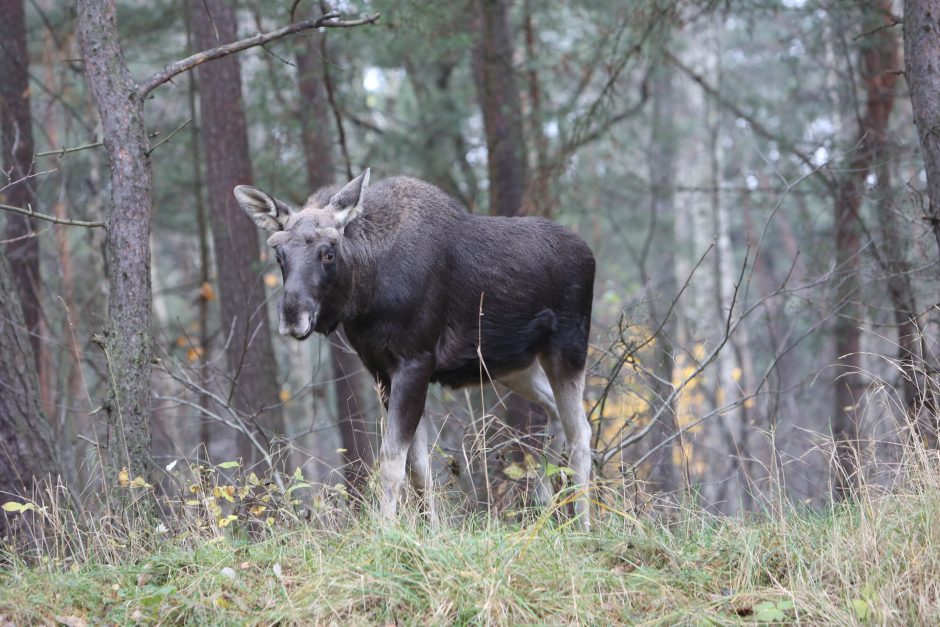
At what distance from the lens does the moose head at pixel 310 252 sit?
641 cm

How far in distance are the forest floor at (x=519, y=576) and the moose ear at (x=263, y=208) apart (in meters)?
2.35

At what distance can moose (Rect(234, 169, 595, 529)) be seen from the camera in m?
6.82

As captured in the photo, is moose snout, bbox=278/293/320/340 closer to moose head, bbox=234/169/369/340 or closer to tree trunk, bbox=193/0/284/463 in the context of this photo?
moose head, bbox=234/169/369/340

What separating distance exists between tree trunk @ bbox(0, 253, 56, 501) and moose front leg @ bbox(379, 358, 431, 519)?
2.62m

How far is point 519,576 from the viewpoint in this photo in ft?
16.9

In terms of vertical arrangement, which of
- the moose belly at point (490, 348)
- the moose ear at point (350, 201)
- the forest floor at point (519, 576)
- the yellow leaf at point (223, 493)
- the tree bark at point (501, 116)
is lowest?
the forest floor at point (519, 576)

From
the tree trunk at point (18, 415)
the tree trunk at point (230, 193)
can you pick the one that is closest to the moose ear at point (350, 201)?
the tree trunk at point (18, 415)

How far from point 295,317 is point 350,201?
45.4 inches

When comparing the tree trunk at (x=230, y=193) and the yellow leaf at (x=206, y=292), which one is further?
the yellow leaf at (x=206, y=292)

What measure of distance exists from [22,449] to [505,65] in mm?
8207

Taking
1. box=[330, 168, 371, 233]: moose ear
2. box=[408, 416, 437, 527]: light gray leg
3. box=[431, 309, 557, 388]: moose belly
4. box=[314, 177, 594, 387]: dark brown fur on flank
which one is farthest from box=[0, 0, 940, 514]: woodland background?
box=[330, 168, 371, 233]: moose ear

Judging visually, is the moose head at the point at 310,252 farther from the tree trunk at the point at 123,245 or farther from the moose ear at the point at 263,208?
the tree trunk at the point at 123,245

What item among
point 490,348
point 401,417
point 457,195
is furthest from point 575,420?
point 457,195

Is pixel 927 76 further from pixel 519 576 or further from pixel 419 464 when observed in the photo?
pixel 519 576
